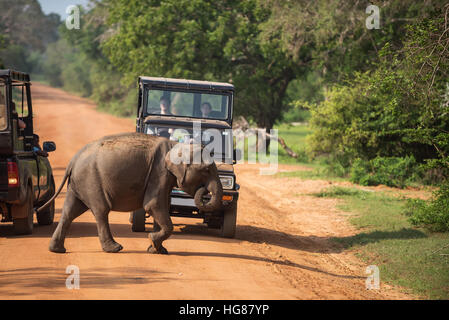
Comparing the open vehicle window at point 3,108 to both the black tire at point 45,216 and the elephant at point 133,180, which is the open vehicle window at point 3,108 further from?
the black tire at point 45,216

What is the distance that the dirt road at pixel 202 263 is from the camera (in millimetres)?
7426

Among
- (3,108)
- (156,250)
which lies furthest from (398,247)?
(3,108)

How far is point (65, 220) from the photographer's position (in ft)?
30.7

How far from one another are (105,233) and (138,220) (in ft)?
6.02

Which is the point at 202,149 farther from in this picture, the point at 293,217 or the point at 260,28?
the point at 260,28

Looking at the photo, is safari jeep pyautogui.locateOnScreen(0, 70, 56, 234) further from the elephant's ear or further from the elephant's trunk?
the elephant's trunk

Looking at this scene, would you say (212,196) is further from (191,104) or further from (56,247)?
(191,104)

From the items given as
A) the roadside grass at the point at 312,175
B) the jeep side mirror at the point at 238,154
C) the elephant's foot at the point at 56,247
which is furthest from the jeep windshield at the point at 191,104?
the roadside grass at the point at 312,175

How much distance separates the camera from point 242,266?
360 inches

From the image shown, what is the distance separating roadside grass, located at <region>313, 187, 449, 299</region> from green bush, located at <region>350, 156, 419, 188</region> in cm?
301

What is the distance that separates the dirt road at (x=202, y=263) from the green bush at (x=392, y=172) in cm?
476

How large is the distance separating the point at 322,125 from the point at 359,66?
3.93 meters

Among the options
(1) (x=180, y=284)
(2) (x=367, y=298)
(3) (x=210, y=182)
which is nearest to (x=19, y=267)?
(1) (x=180, y=284)

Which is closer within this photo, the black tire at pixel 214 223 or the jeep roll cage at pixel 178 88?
the black tire at pixel 214 223
